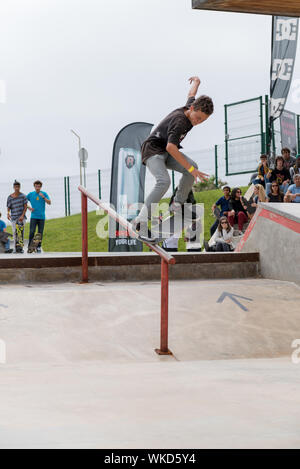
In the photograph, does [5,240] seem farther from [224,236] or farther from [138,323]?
[138,323]

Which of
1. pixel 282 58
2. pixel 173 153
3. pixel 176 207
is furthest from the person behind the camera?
pixel 282 58

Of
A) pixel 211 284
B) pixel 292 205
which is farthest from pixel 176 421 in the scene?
pixel 292 205

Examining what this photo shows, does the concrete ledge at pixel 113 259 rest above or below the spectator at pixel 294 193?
below

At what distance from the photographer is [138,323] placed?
177 inches

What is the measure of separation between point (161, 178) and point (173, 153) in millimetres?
356

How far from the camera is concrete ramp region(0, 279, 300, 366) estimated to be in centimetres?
392

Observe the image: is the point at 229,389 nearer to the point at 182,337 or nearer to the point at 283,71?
the point at 182,337

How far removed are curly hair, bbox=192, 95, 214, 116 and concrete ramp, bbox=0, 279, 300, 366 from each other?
1.80 metres

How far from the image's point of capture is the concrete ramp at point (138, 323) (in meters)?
3.92

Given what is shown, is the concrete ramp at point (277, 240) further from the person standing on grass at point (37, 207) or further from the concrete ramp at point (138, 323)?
the person standing on grass at point (37, 207)

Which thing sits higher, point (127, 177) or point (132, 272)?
point (127, 177)

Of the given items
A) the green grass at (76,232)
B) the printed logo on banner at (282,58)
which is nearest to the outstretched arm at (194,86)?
the printed logo on banner at (282,58)

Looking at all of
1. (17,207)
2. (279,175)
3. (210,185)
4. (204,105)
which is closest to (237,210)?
(279,175)
